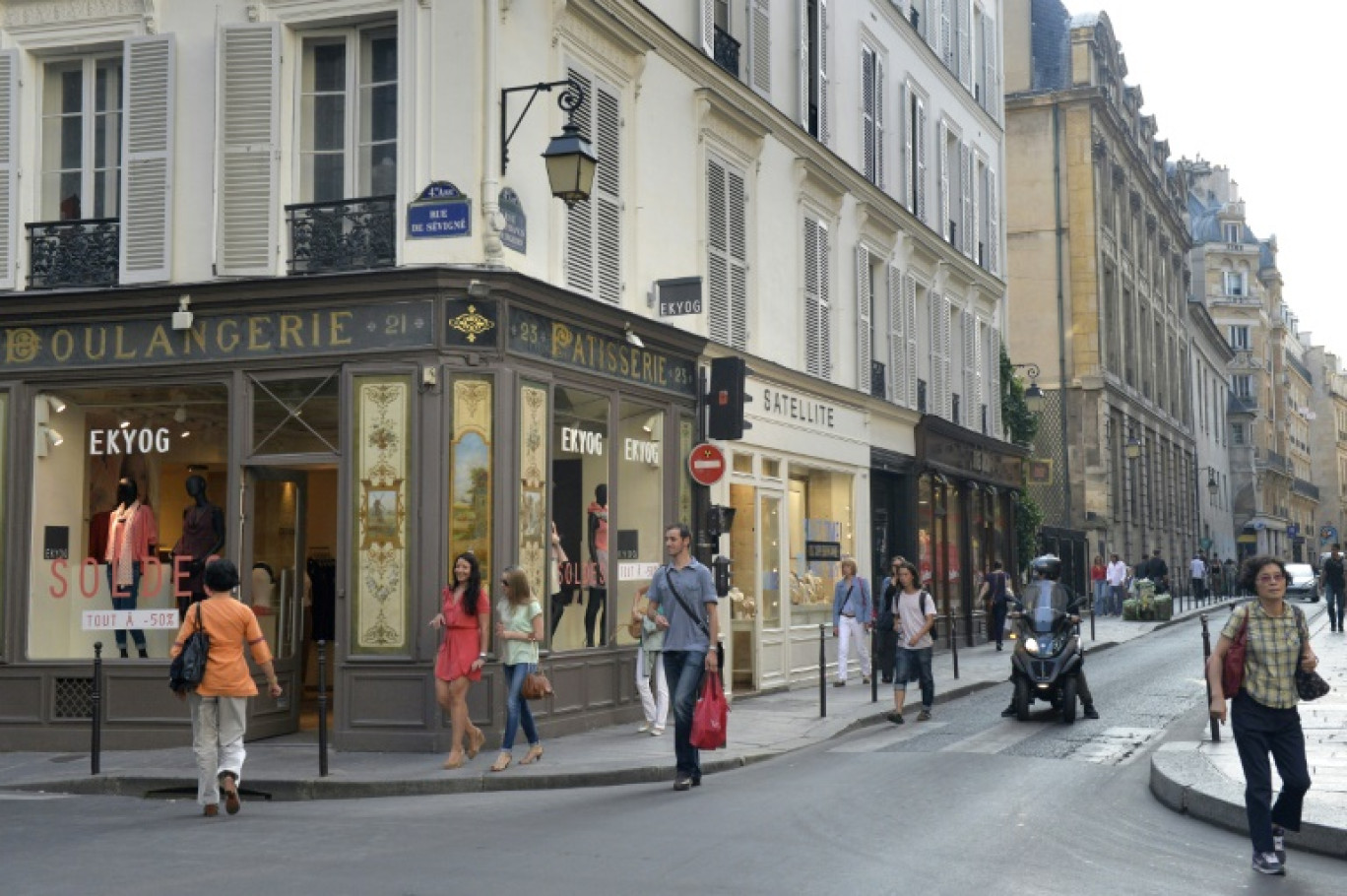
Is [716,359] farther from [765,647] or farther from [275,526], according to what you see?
[275,526]

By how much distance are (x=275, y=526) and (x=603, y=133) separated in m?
5.38

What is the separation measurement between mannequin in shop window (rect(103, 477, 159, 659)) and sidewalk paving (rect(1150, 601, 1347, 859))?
31.2ft

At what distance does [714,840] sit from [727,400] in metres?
9.60

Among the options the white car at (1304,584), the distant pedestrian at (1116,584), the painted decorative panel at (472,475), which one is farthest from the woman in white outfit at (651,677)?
the white car at (1304,584)

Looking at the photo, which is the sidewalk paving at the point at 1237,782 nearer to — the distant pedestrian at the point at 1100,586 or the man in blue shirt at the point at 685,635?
the man in blue shirt at the point at 685,635

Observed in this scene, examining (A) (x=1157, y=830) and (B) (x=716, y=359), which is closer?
(A) (x=1157, y=830)

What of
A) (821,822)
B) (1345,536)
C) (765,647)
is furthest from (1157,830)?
(1345,536)

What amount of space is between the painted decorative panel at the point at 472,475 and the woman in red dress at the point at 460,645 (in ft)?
3.77

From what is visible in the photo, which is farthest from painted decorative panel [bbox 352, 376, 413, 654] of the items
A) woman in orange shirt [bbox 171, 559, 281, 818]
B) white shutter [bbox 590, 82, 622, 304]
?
white shutter [bbox 590, 82, 622, 304]

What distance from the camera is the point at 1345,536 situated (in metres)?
120

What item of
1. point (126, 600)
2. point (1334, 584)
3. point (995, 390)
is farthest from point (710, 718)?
point (1334, 584)

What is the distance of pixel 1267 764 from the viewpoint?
8289mm

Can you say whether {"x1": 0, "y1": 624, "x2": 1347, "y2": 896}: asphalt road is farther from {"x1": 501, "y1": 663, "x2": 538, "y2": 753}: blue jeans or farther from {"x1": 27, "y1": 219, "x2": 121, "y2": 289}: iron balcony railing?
{"x1": 27, "y1": 219, "x2": 121, "y2": 289}: iron balcony railing

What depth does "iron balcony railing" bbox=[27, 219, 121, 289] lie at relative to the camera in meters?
15.2
